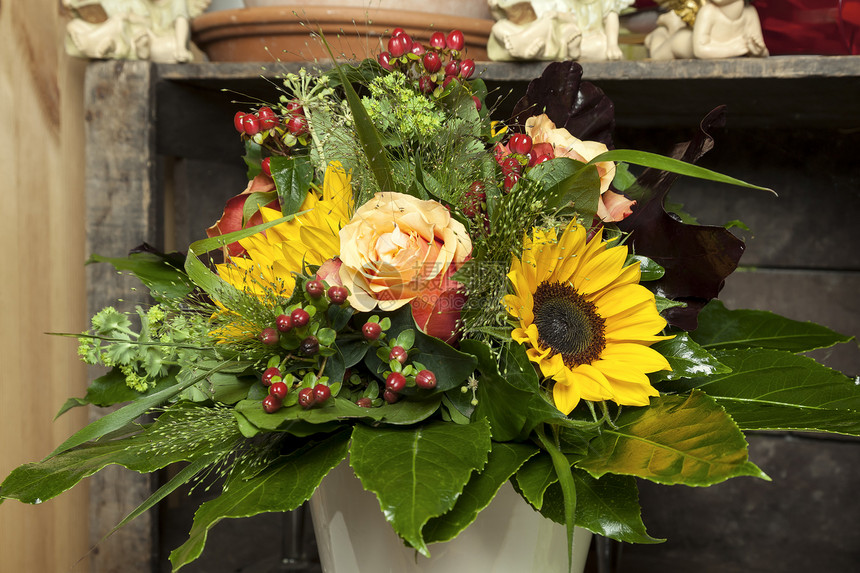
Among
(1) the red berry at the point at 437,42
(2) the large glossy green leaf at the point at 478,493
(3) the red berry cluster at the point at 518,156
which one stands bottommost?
(2) the large glossy green leaf at the point at 478,493

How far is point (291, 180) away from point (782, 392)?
0.33m

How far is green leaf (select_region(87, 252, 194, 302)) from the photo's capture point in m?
0.51

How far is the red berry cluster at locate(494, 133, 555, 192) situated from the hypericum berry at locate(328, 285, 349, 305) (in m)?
0.11

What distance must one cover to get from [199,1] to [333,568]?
61 cm

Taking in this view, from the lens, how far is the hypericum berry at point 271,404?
35 cm

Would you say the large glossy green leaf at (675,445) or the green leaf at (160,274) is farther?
the green leaf at (160,274)

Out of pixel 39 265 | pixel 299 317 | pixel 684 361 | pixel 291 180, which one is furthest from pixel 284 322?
pixel 39 265

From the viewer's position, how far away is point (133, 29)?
734 millimetres

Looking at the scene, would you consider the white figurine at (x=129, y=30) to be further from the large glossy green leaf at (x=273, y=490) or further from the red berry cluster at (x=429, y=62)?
the large glossy green leaf at (x=273, y=490)

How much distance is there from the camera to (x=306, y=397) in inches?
13.8

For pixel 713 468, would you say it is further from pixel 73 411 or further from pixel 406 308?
pixel 73 411

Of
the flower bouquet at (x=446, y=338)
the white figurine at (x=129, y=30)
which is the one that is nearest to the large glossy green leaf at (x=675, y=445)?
the flower bouquet at (x=446, y=338)

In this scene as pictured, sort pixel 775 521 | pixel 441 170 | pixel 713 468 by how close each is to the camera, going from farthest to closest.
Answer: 1. pixel 775 521
2. pixel 441 170
3. pixel 713 468

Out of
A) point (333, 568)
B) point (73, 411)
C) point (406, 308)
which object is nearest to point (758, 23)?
point (406, 308)
